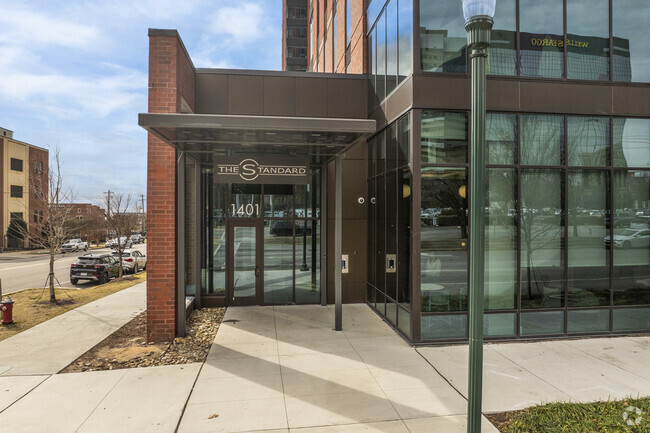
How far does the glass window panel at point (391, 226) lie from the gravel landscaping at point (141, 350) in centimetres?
427

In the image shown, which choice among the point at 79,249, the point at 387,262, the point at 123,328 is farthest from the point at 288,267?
the point at 79,249

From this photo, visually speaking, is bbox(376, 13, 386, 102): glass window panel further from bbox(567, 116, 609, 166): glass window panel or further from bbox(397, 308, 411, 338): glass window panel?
bbox(397, 308, 411, 338): glass window panel

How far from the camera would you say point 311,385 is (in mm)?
6062

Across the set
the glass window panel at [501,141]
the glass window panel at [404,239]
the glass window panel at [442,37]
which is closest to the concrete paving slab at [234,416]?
the glass window panel at [404,239]

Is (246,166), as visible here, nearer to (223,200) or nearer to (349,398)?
(223,200)

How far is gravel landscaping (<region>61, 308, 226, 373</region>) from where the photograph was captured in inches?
277

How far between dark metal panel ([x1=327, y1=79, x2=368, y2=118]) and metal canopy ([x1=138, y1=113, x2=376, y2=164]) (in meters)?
2.41

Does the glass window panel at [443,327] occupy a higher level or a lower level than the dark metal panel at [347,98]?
lower

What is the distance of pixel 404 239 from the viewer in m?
8.61

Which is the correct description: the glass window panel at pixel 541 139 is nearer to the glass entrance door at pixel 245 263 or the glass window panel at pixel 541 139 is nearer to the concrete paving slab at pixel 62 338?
the glass entrance door at pixel 245 263

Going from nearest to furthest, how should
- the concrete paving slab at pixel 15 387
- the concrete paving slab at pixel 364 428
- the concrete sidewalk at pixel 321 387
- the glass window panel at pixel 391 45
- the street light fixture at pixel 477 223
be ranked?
the street light fixture at pixel 477 223 < the concrete paving slab at pixel 364 428 < the concrete sidewalk at pixel 321 387 < the concrete paving slab at pixel 15 387 < the glass window panel at pixel 391 45

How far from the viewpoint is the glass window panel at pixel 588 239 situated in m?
8.49

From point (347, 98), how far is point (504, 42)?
4.51 metres

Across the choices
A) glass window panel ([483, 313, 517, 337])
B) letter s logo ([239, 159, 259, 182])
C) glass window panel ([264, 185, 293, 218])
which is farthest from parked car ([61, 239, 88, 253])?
glass window panel ([483, 313, 517, 337])
